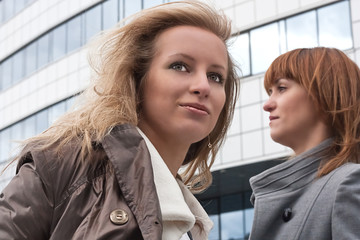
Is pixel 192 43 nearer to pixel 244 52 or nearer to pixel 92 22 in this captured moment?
pixel 244 52

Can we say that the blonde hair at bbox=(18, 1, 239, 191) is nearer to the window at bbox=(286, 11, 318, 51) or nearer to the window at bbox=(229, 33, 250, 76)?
the window at bbox=(286, 11, 318, 51)

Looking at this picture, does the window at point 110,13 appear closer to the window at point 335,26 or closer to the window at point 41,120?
the window at point 41,120

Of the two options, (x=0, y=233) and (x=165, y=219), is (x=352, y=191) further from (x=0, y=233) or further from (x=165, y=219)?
(x=0, y=233)

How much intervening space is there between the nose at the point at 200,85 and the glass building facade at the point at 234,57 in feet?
35.9

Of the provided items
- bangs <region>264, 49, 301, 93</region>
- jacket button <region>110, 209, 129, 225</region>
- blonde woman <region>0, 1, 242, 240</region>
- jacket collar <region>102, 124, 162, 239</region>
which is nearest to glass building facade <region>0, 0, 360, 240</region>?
bangs <region>264, 49, 301, 93</region>

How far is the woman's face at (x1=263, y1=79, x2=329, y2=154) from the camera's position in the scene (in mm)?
3670

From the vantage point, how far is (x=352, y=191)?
3.33 metres

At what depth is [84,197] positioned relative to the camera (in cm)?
251

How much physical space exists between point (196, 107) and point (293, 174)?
0.94 m

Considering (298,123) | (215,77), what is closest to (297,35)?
(298,123)

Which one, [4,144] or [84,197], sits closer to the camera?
[84,197]

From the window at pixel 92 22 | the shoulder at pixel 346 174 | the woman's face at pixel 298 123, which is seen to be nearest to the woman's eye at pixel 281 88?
the woman's face at pixel 298 123

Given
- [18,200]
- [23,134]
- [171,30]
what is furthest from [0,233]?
[23,134]

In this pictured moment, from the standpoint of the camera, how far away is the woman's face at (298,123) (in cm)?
367
